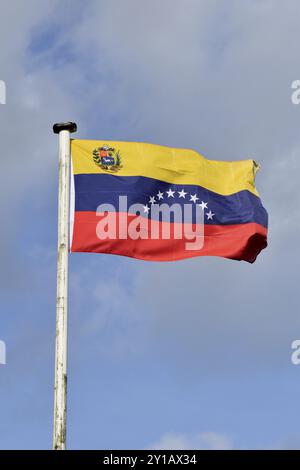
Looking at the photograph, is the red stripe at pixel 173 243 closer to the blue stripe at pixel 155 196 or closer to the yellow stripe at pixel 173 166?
the blue stripe at pixel 155 196

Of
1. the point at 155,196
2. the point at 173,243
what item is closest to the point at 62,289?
the point at 173,243

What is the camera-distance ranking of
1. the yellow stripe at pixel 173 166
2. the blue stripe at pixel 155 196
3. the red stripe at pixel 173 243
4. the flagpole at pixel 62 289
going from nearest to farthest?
the flagpole at pixel 62 289, the red stripe at pixel 173 243, the blue stripe at pixel 155 196, the yellow stripe at pixel 173 166

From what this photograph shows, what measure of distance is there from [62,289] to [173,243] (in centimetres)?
435

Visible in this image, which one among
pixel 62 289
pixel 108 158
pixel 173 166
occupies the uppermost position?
pixel 173 166

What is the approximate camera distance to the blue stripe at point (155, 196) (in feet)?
104

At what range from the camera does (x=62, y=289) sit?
28.9 meters

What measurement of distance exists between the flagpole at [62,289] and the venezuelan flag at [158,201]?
1069mm

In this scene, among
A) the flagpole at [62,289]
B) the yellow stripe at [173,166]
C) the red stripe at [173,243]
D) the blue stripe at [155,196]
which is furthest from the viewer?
the yellow stripe at [173,166]

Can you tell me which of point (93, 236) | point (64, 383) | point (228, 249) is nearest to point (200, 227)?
point (228, 249)

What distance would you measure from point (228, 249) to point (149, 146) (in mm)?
3513

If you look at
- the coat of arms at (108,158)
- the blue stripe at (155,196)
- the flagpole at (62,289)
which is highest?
the coat of arms at (108,158)

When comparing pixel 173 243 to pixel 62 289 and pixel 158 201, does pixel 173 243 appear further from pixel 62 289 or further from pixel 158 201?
pixel 62 289
